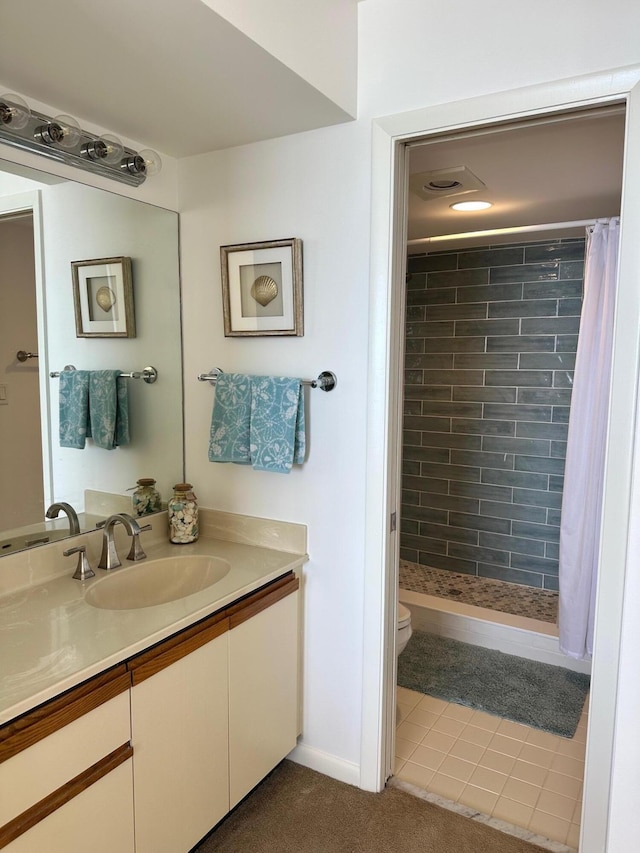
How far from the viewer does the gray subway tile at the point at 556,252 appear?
3410 millimetres

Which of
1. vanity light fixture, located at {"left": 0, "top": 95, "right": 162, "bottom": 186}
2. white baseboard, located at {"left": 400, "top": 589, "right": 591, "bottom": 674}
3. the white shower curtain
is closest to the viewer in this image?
vanity light fixture, located at {"left": 0, "top": 95, "right": 162, "bottom": 186}

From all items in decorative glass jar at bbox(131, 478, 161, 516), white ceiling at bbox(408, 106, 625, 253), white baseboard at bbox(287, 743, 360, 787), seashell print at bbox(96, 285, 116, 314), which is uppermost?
white ceiling at bbox(408, 106, 625, 253)

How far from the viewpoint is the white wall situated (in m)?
1.94

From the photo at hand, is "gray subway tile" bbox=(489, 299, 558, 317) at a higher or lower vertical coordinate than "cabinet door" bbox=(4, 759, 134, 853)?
higher

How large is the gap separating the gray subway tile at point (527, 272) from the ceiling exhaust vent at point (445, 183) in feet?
3.56

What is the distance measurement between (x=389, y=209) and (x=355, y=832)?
1.90 m

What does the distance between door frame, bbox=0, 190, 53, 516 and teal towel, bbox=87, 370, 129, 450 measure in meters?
0.17

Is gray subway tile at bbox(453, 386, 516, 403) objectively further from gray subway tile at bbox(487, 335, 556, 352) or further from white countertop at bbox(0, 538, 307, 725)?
white countertop at bbox(0, 538, 307, 725)

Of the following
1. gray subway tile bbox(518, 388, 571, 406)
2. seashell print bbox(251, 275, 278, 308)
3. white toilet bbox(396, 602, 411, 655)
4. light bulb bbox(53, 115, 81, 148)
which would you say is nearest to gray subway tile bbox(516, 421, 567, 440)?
gray subway tile bbox(518, 388, 571, 406)

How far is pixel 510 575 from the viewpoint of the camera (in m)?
3.78

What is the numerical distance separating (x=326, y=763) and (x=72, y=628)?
3.67ft

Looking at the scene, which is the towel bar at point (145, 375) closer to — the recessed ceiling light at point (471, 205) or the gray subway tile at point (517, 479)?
the recessed ceiling light at point (471, 205)

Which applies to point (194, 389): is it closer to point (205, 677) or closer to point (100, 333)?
point (100, 333)

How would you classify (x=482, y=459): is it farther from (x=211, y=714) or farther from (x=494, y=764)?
(x=211, y=714)
